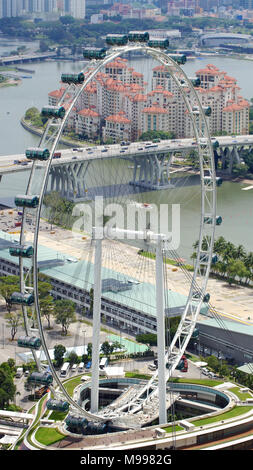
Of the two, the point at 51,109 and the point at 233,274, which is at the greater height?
the point at 51,109

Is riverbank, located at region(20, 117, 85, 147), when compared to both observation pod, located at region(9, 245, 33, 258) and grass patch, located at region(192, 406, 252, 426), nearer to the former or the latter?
grass patch, located at region(192, 406, 252, 426)

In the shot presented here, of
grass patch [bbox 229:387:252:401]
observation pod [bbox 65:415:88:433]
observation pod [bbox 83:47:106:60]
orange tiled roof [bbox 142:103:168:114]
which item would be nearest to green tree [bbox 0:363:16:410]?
observation pod [bbox 65:415:88:433]

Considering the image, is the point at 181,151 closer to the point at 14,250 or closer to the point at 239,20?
the point at 14,250

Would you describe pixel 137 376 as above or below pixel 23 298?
below

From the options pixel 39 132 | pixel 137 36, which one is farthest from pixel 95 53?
pixel 39 132

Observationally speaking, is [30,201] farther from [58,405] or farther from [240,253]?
[240,253]

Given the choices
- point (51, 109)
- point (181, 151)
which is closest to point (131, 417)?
point (51, 109)

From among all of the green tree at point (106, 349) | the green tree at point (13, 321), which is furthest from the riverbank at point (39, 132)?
the green tree at point (106, 349)
